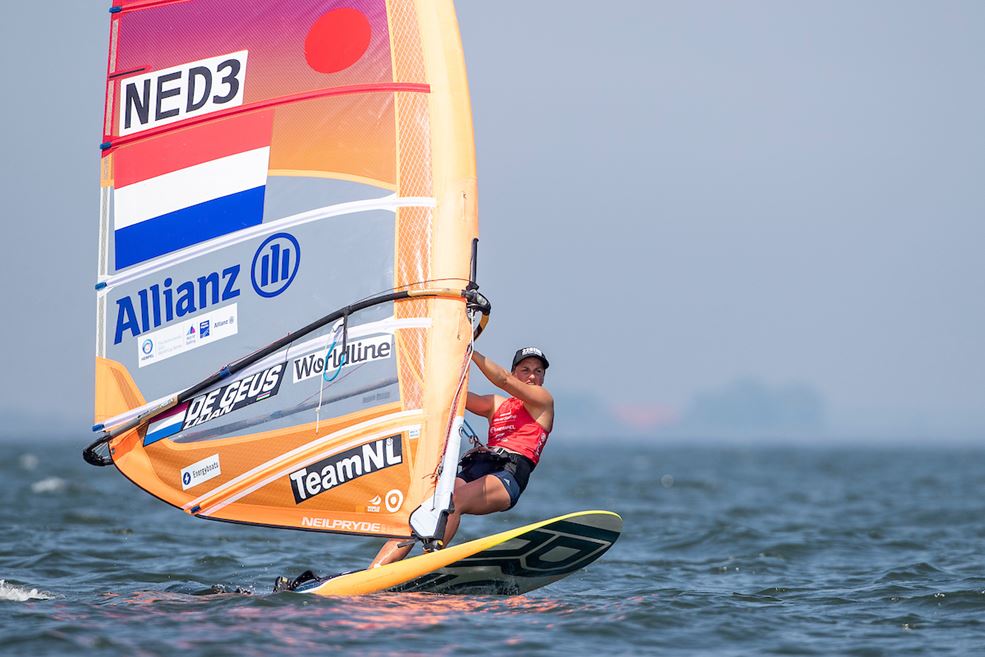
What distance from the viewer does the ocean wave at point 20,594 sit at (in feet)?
25.1

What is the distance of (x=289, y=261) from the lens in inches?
291

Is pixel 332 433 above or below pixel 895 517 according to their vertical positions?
above

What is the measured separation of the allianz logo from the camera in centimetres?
740

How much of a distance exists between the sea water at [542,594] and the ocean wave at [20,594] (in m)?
0.04

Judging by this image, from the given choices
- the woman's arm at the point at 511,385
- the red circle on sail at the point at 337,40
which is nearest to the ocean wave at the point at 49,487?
the woman's arm at the point at 511,385

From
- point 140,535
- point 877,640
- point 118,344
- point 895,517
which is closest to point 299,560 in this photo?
point 140,535

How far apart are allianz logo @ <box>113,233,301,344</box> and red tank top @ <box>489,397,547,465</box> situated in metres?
1.72

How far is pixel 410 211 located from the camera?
7285mm

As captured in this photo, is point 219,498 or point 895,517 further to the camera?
point 895,517

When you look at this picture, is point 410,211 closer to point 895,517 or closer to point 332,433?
point 332,433

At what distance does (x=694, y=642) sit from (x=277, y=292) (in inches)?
124

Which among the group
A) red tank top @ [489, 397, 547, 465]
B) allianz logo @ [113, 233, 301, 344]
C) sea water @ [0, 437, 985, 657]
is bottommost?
sea water @ [0, 437, 985, 657]

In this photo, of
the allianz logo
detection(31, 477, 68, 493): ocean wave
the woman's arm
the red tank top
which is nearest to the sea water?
the red tank top

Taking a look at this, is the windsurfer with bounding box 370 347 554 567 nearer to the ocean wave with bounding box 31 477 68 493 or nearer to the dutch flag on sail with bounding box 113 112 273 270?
the dutch flag on sail with bounding box 113 112 273 270
